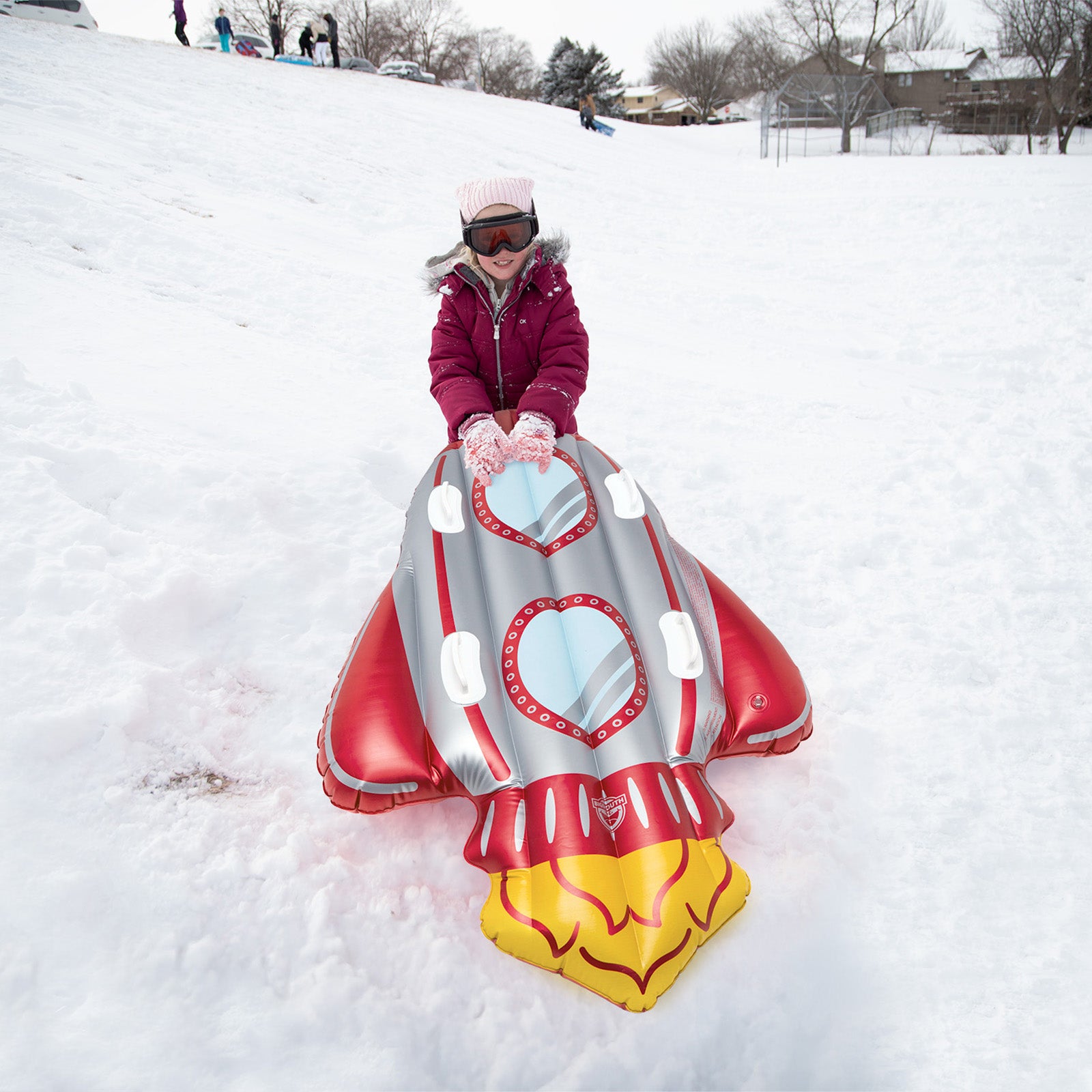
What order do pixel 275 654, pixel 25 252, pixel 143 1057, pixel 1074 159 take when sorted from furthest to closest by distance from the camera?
pixel 1074 159, pixel 25 252, pixel 275 654, pixel 143 1057

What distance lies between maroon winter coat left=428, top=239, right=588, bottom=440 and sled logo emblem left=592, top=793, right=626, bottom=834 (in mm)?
1370

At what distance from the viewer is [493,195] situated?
268 centimetres

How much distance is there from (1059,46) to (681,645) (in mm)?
21723

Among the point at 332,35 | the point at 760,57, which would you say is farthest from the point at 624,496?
the point at 760,57

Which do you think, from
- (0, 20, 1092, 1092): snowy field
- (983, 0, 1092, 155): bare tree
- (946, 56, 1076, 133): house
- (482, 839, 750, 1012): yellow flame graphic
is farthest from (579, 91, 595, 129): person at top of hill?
(482, 839, 750, 1012): yellow flame graphic

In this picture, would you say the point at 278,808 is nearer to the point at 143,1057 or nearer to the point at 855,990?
the point at 143,1057

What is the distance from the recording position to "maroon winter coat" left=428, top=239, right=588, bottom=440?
279cm

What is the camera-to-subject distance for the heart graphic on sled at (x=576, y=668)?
6.85 feet

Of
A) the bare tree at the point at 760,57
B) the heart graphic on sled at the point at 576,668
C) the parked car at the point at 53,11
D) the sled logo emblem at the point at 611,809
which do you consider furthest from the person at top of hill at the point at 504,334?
the bare tree at the point at 760,57

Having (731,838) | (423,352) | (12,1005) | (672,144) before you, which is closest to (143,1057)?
(12,1005)

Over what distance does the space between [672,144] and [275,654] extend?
1832 centimetres

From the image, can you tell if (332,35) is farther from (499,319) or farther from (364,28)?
(364,28)

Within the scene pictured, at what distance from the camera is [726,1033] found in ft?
5.75

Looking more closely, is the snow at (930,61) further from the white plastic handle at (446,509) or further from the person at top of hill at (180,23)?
the white plastic handle at (446,509)
